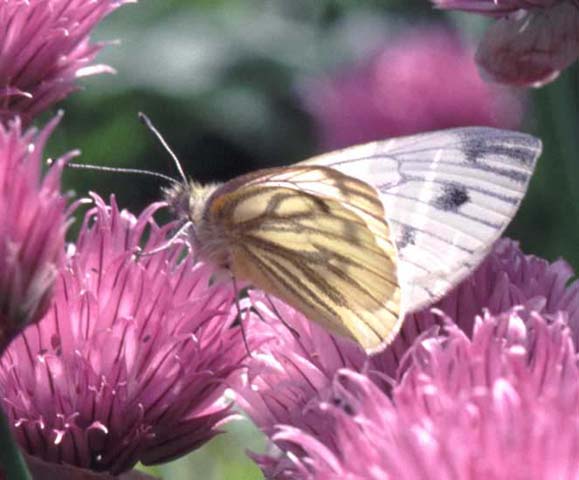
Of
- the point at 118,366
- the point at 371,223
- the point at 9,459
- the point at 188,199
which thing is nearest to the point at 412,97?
the point at 188,199

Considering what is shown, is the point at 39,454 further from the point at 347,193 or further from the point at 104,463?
the point at 347,193

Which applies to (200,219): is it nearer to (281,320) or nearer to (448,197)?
(281,320)

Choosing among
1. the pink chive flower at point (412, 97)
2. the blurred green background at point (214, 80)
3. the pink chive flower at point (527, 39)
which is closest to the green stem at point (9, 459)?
the pink chive flower at point (527, 39)

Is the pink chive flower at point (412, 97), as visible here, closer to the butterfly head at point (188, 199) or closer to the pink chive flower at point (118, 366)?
the butterfly head at point (188, 199)

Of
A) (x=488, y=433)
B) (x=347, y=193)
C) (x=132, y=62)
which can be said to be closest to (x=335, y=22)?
(x=132, y=62)

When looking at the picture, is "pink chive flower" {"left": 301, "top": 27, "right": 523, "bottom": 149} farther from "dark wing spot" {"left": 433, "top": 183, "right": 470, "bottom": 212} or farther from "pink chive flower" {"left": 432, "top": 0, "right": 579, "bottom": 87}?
"dark wing spot" {"left": 433, "top": 183, "right": 470, "bottom": 212}
